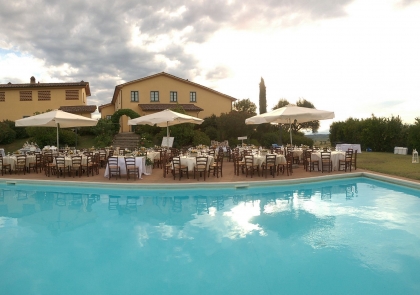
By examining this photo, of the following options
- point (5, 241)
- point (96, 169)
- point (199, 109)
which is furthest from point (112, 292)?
point (199, 109)

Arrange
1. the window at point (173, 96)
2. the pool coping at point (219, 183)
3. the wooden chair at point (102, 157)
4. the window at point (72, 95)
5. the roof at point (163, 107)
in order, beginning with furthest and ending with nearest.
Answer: the window at point (173, 96) < the window at point (72, 95) < the roof at point (163, 107) < the wooden chair at point (102, 157) < the pool coping at point (219, 183)

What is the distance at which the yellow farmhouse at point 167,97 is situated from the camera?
37.3 m

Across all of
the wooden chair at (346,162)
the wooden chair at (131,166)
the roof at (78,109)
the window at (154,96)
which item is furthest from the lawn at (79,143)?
the wooden chair at (346,162)

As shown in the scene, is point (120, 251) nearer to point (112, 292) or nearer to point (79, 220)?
point (112, 292)

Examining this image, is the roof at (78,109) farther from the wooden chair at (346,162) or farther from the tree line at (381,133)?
the wooden chair at (346,162)

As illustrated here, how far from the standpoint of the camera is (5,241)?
647cm

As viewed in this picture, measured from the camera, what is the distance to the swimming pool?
4523mm

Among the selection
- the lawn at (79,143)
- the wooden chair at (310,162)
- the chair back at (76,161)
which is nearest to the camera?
the chair back at (76,161)

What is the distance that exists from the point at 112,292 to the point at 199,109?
3290cm

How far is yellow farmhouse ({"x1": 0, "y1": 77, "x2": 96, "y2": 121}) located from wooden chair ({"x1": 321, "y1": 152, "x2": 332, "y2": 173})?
29.4m

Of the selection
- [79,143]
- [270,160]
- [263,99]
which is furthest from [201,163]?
[263,99]

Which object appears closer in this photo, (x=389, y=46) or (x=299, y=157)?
(x=389, y=46)

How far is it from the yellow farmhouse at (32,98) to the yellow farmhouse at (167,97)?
4.60 m

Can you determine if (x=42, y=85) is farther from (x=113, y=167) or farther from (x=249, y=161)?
(x=249, y=161)
